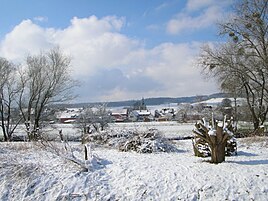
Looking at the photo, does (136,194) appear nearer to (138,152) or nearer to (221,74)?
(138,152)

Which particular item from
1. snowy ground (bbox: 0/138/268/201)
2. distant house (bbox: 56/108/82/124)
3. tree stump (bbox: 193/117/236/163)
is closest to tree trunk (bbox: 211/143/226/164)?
tree stump (bbox: 193/117/236/163)

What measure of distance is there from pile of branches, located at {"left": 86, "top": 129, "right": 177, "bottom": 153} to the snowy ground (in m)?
3.48

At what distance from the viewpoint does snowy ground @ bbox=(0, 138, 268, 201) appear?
23.6 ft

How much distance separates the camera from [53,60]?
2925cm

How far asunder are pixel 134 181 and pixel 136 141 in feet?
17.8

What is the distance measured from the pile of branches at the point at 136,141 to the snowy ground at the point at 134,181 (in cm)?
348

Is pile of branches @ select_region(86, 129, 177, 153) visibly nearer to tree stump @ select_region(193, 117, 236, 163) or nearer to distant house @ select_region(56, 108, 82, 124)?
tree stump @ select_region(193, 117, 236, 163)

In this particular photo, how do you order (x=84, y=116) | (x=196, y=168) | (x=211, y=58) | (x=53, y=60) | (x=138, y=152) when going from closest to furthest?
(x=196, y=168) → (x=138, y=152) → (x=211, y=58) → (x=53, y=60) → (x=84, y=116)

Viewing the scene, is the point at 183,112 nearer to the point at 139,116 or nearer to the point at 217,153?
the point at 139,116

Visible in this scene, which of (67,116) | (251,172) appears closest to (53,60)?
(251,172)

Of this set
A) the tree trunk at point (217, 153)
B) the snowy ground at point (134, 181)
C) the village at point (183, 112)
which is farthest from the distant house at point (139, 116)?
the snowy ground at point (134, 181)

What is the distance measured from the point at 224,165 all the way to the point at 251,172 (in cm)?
84

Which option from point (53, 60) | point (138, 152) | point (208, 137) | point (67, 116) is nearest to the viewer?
point (208, 137)

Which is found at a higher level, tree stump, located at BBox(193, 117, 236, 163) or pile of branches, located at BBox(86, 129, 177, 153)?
tree stump, located at BBox(193, 117, 236, 163)
